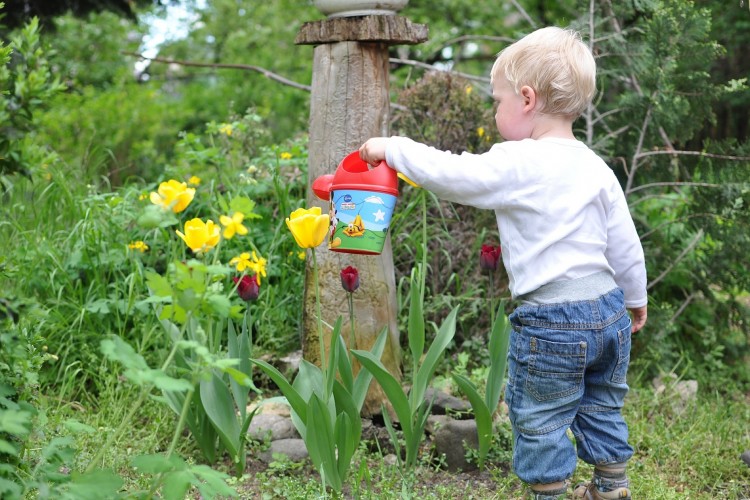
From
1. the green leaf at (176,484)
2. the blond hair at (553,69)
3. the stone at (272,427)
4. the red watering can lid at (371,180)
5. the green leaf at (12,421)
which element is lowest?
the stone at (272,427)

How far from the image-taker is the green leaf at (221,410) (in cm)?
257

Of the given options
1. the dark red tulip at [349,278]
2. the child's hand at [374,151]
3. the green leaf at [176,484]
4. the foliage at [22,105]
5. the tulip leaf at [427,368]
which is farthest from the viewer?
the tulip leaf at [427,368]

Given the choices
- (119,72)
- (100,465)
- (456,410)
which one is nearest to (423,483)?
(456,410)

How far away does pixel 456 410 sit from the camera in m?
3.05

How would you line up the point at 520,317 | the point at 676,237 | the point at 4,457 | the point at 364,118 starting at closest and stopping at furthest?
the point at 4,457
the point at 520,317
the point at 364,118
the point at 676,237

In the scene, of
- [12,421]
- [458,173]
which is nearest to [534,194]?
[458,173]

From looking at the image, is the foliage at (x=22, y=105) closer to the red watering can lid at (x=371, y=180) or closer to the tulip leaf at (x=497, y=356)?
the red watering can lid at (x=371, y=180)

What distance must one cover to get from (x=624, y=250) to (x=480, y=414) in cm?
70

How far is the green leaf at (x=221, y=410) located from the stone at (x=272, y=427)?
33 cm

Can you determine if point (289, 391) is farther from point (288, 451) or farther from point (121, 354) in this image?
point (121, 354)

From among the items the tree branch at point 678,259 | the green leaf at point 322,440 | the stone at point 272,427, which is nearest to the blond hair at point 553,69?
the green leaf at point 322,440

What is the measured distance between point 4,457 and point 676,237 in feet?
10.8

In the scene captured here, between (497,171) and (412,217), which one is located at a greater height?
(497,171)

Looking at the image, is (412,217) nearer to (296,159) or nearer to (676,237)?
(296,159)
